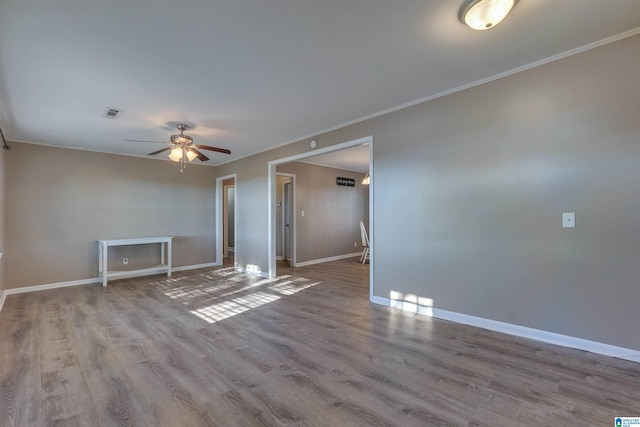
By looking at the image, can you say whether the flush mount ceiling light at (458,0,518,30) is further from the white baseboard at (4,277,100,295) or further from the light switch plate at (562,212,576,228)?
the white baseboard at (4,277,100,295)

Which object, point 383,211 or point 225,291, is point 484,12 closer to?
point 383,211

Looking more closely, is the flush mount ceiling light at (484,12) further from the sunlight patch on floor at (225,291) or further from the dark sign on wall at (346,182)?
the dark sign on wall at (346,182)

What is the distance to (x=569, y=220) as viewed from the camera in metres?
2.51

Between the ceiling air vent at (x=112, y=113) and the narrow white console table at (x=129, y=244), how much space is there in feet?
8.01

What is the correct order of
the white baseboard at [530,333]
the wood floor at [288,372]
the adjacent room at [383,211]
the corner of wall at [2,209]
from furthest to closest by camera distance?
the corner of wall at [2,209]
the white baseboard at [530,333]
the adjacent room at [383,211]
the wood floor at [288,372]

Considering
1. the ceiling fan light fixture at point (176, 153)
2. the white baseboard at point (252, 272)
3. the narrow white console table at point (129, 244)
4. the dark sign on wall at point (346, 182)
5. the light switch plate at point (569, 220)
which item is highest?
the dark sign on wall at point (346, 182)

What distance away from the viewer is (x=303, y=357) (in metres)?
2.41

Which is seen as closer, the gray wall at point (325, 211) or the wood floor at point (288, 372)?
the wood floor at point (288, 372)

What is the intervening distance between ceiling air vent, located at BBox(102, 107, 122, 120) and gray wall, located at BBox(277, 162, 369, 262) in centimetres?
334

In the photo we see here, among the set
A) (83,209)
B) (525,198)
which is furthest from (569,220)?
(83,209)

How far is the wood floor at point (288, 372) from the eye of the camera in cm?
171

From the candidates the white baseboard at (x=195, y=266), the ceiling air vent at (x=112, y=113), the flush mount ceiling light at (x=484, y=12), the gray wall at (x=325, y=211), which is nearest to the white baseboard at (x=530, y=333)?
A: the flush mount ceiling light at (x=484, y=12)

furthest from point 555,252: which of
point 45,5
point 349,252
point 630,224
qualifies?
point 349,252

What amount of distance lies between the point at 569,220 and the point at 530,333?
3.60 feet
